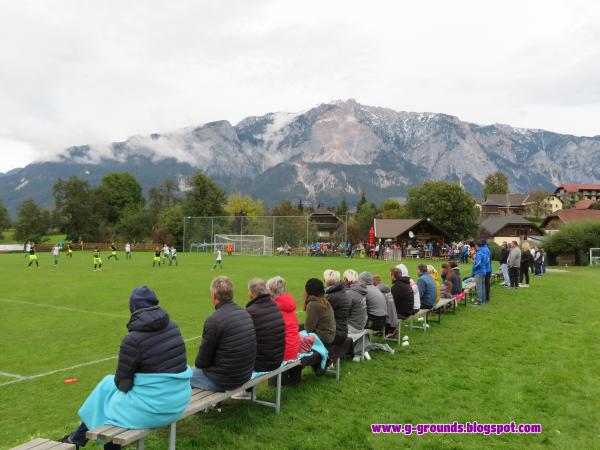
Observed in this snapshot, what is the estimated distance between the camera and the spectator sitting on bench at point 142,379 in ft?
11.8

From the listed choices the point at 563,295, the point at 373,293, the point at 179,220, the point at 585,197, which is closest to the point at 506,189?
the point at 585,197

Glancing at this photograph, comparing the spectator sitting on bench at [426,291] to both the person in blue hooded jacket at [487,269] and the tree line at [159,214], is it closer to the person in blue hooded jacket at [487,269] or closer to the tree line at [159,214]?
the person in blue hooded jacket at [487,269]

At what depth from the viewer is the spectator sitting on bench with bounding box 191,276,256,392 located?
173 inches

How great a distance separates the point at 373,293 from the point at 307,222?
117 feet

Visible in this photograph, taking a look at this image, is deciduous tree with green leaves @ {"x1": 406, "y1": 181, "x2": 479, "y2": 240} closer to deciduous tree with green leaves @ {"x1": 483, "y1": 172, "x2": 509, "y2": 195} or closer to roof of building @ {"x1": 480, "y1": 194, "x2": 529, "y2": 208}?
roof of building @ {"x1": 480, "y1": 194, "x2": 529, "y2": 208}

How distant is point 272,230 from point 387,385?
38.0 metres

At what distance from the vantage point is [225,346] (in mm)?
4410

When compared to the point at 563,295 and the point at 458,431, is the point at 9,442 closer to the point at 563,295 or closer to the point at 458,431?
the point at 458,431

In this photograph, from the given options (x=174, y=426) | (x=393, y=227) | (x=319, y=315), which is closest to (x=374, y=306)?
(x=319, y=315)

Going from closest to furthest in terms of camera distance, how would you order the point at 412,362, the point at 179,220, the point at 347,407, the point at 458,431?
the point at 458,431 → the point at 347,407 → the point at 412,362 → the point at 179,220

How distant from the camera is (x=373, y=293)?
25.8 feet

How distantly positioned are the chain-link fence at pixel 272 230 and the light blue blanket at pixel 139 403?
3859 cm

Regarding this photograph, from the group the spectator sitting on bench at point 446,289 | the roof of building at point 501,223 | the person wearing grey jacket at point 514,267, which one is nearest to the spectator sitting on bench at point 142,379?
the spectator sitting on bench at point 446,289

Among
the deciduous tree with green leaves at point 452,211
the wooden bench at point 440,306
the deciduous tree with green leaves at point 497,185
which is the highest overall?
the deciduous tree with green leaves at point 497,185
